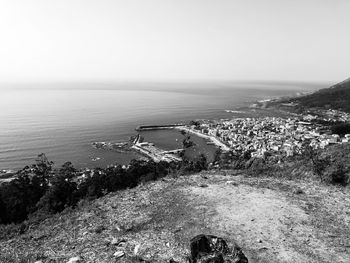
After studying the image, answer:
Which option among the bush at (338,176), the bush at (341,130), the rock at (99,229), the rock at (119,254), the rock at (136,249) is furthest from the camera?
the bush at (341,130)

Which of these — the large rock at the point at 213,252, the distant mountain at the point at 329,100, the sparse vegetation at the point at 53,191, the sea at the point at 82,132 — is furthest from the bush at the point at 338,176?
the distant mountain at the point at 329,100

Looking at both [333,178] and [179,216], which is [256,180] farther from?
[179,216]

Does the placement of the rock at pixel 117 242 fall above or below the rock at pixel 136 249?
below

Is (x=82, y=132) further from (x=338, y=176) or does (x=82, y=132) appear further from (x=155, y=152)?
(x=338, y=176)

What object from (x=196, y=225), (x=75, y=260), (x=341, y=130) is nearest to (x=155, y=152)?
(x=341, y=130)

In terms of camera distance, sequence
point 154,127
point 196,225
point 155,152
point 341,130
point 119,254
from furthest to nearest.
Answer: point 154,127 < point 341,130 < point 155,152 < point 196,225 < point 119,254

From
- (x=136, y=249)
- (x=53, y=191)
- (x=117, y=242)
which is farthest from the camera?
(x=53, y=191)

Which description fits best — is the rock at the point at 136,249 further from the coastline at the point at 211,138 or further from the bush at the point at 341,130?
the bush at the point at 341,130
